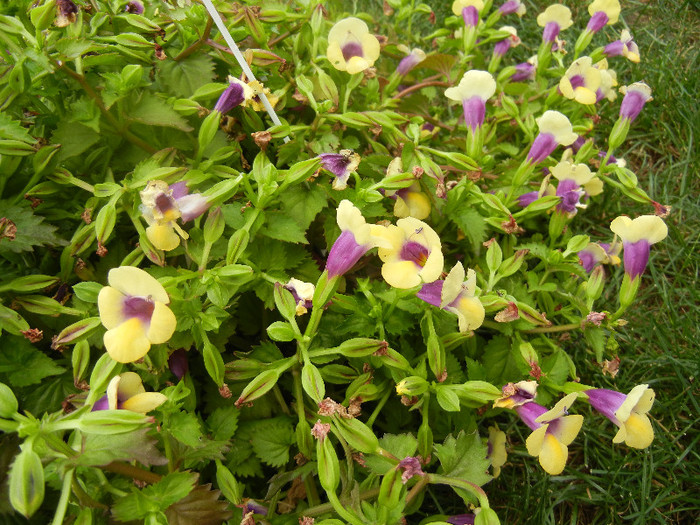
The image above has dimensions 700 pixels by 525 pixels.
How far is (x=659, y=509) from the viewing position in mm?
1569

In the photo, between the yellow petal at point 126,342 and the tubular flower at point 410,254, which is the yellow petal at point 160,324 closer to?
the yellow petal at point 126,342

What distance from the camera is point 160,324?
38.8 inches

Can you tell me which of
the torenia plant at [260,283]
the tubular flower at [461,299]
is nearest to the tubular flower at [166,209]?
the torenia plant at [260,283]

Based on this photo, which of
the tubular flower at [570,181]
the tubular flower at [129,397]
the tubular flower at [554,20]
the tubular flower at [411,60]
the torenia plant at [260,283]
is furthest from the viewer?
the tubular flower at [554,20]

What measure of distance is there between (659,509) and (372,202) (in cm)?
112

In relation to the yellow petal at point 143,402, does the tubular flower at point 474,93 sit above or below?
above

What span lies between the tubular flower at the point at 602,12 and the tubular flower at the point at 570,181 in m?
0.65

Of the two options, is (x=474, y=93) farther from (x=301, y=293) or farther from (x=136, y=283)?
(x=136, y=283)

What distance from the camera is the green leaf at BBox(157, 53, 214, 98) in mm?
1473

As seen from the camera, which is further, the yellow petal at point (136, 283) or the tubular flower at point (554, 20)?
the tubular flower at point (554, 20)

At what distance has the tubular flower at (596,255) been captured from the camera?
1626mm

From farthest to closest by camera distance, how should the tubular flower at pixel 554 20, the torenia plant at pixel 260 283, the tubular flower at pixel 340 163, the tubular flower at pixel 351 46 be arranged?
the tubular flower at pixel 554 20
the tubular flower at pixel 351 46
the tubular flower at pixel 340 163
the torenia plant at pixel 260 283

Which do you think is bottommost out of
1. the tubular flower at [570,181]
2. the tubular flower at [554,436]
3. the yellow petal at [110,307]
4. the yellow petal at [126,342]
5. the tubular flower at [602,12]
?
the tubular flower at [554,436]

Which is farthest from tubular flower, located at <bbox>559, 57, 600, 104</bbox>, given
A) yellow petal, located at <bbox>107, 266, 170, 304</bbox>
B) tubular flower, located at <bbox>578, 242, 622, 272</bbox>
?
yellow petal, located at <bbox>107, 266, 170, 304</bbox>
